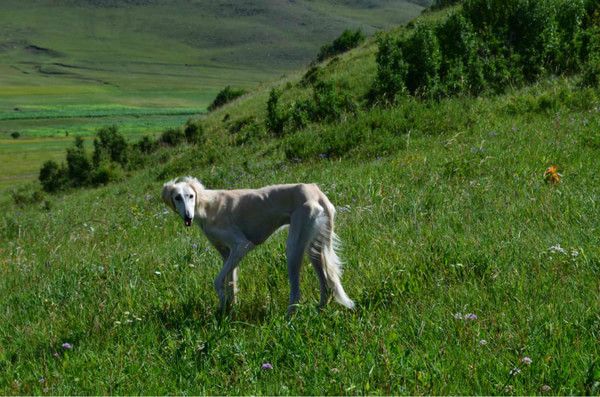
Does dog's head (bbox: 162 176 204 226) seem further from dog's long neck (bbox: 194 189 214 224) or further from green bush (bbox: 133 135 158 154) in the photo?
green bush (bbox: 133 135 158 154)

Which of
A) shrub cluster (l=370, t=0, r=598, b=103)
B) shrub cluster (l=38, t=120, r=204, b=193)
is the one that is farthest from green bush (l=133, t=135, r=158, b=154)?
shrub cluster (l=370, t=0, r=598, b=103)

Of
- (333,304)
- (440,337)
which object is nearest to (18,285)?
(333,304)

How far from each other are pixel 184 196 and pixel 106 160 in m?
44.6

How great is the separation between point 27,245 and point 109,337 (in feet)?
23.4

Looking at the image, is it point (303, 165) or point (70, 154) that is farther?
point (70, 154)

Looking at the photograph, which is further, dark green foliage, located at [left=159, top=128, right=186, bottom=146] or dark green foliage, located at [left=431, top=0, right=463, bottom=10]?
dark green foliage, located at [left=159, top=128, right=186, bottom=146]

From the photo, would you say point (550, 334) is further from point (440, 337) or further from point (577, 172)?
point (577, 172)

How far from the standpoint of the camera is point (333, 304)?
5.66 m

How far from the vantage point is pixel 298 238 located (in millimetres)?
5910

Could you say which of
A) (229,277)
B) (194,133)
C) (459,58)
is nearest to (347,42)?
(194,133)

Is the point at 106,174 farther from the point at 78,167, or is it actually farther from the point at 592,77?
the point at 592,77

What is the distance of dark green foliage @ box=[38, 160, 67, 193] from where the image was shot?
5215cm

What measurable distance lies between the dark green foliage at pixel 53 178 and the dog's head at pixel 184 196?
46.3m

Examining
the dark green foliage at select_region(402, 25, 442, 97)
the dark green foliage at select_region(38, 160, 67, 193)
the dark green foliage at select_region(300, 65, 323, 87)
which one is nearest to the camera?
the dark green foliage at select_region(402, 25, 442, 97)
